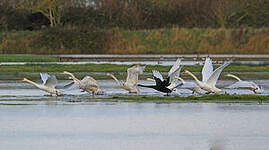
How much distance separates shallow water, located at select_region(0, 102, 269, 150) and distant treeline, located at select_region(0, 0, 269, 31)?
3800 cm

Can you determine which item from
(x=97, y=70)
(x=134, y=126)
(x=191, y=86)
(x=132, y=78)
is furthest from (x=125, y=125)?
(x=97, y=70)

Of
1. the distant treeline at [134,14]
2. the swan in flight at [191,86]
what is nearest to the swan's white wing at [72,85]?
the swan in flight at [191,86]

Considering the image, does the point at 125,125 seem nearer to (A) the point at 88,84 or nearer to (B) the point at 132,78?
(A) the point at 88,84

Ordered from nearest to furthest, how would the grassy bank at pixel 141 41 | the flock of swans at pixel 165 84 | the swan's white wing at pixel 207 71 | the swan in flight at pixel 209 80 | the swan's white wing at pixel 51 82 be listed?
the swan in flight at pixel 209 80 → the flock of swans at pixel 165 84 → the swan's white wing at pixel 51 82 → the swan's white wing at pixel 207 71 → the grassy bank at pixel 141 41

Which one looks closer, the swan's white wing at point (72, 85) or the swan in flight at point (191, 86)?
the swan in flight at point (191, 86)

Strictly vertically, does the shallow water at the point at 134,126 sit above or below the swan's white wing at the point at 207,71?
below

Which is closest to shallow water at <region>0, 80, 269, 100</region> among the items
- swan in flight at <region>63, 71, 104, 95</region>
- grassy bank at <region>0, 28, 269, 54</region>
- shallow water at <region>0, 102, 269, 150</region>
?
swan in flight at <region>63, 71, 104, 95</region>

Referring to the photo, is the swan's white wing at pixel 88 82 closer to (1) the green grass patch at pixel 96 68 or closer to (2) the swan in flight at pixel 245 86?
(2) the swan in flight at pixel 245 86

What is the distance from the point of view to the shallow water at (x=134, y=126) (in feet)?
52.6

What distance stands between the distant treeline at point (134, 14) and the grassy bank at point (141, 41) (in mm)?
3506

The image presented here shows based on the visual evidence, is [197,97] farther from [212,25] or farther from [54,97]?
[212,25]

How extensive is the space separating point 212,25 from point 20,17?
13.8m

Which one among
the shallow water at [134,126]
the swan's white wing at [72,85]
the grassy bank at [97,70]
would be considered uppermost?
the swan's white wing at [72,85]

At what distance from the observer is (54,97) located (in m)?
25.2
